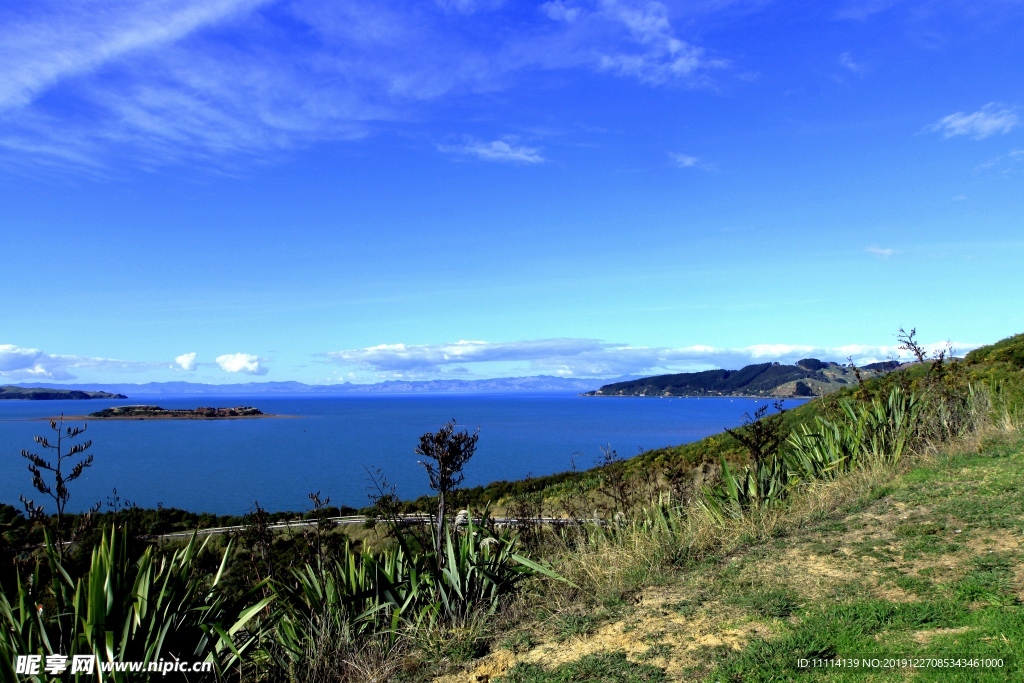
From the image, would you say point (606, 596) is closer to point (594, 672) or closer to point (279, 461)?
point (594, 672)

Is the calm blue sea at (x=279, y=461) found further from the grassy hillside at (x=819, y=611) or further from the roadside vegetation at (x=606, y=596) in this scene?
the grassy hillside at (x=819, y=611)

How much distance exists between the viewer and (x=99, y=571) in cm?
393

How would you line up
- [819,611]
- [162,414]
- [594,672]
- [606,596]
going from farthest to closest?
[162,414] < [606,596] < [819,611] < [594,672]

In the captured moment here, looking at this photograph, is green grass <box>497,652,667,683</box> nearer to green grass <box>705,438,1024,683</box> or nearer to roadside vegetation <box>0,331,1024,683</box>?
roadside vegetation <box>0,331,1024,683</box>

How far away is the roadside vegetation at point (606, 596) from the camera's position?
3.98 metres

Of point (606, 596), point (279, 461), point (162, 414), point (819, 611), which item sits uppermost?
point (819, 611)

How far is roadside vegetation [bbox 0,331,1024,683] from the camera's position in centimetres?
398

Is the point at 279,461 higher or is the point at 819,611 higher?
the point at 819,611

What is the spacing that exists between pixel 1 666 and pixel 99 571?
0.61 meters

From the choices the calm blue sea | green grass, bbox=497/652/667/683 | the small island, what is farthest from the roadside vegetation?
the small island

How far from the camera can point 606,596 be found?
5.48 m

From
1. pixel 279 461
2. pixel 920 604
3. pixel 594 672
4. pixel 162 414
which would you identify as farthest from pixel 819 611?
pixel 162 414

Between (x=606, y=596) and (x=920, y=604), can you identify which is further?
(x=606, y=596)

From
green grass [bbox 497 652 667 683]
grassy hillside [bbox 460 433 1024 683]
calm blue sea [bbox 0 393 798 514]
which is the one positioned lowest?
calm blue sea [bbox 0 393 798 514]
